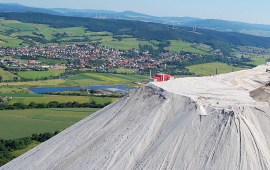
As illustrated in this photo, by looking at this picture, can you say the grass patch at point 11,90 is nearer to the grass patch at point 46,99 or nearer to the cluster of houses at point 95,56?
the grass patch at point 46,99

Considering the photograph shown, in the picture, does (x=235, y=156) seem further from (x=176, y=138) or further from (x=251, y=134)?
(x=176, y=138)

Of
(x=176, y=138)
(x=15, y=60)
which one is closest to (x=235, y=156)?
(x=176, y=138)

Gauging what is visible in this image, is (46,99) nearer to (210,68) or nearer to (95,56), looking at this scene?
(95,56)

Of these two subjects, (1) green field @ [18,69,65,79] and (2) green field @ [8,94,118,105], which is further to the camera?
(1) green field @ [18,69,65,79]

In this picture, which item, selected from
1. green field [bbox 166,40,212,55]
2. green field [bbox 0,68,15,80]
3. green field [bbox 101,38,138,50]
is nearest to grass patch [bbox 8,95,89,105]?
green field [bbox 0,68,15,80]

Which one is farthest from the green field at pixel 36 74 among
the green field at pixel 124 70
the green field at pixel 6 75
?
the green field at pixel 124 70

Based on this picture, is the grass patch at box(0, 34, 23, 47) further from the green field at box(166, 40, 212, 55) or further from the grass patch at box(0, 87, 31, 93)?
the grass patch at box(0, 87, 31, 93)
